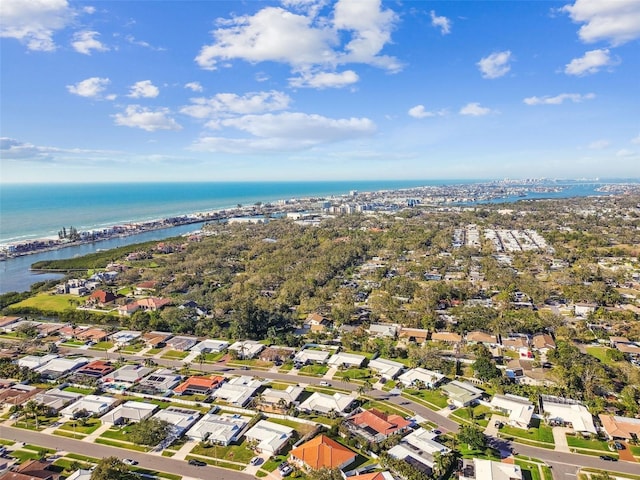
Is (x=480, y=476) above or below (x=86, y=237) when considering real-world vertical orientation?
below

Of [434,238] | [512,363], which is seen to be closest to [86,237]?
[434,238]

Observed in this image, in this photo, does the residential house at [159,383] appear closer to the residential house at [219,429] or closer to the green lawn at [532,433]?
the residential house at [219,429]

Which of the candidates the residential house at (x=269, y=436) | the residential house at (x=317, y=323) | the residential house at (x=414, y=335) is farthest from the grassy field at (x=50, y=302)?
the residential house at (x=414, y=335)

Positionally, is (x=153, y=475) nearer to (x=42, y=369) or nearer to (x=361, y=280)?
(x=42, y=369)

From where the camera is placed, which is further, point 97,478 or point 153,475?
point 153,475

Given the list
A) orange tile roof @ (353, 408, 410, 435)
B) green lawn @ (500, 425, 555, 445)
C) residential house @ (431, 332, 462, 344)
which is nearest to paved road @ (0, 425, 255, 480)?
orange tile roof @ (353, 408, 410, 435)

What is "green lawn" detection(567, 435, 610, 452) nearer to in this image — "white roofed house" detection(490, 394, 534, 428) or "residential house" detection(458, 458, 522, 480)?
"white roofed house" detection(490, 394, 534, 428)
